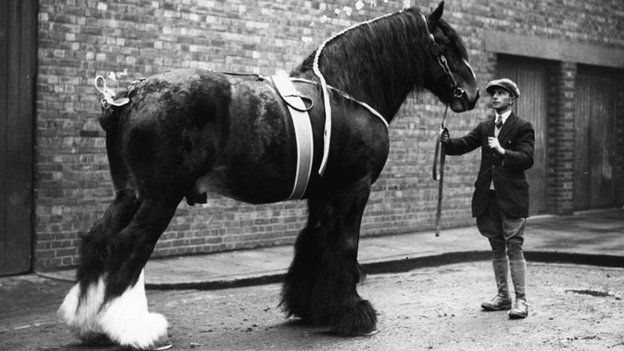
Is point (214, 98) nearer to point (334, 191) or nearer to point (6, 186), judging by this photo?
point (334, 191)

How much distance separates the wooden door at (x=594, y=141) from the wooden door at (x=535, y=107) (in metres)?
0.81

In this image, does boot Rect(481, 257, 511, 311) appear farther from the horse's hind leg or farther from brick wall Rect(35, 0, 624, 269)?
brick wall Rect(35, 0, 624, 269)

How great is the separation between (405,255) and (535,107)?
548cm

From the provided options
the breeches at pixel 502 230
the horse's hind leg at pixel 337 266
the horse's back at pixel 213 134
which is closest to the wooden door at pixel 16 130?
the horse's back at pixel 213 134

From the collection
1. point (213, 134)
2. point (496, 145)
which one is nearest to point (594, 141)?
point (496, 145)

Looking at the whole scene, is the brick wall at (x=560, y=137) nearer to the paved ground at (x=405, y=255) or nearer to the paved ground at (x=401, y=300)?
the paved ground at (x=405, y=255)

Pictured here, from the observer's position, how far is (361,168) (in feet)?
19.6

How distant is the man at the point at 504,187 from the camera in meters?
6.58

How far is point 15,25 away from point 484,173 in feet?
14.6

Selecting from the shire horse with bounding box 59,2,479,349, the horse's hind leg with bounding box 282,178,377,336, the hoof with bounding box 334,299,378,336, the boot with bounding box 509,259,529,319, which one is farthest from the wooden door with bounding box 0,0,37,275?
→ the boot with bounding box 509,259,529,319

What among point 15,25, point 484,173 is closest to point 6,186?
point 15,25

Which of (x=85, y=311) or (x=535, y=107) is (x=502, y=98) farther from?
(x=535, y=107)

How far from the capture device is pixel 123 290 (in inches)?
203

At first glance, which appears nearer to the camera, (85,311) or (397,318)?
(85,311)
